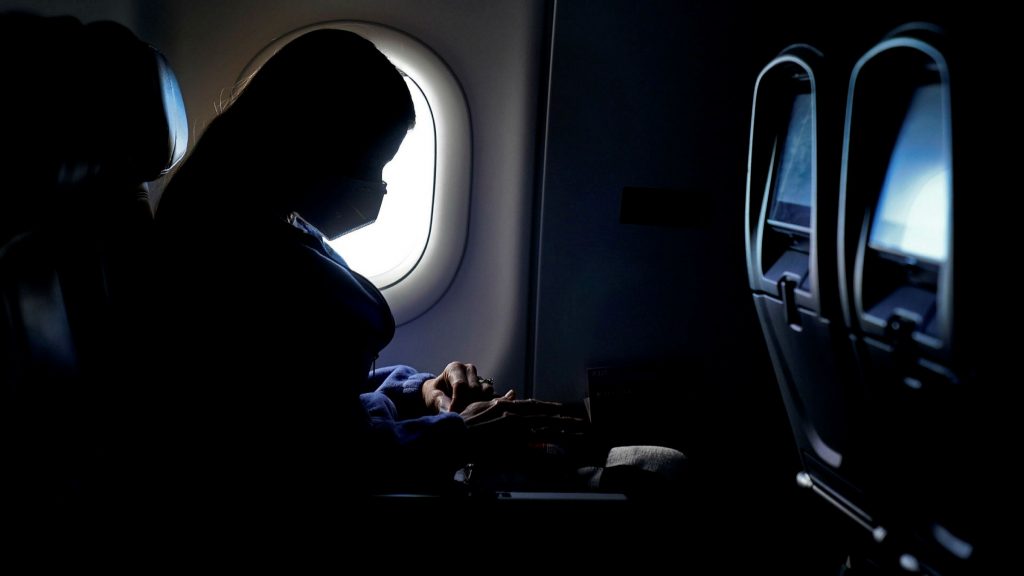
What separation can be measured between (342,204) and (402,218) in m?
0.77

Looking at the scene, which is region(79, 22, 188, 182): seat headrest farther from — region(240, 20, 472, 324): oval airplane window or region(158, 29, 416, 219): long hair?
region(240, 20, 472, 324): oval airplane window

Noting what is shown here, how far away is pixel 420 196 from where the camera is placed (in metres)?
2.10

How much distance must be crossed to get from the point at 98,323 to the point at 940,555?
3.88 ft

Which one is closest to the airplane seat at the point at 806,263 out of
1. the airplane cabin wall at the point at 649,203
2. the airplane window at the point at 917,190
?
the airplane window at the point at 917,190

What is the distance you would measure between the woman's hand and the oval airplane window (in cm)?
44

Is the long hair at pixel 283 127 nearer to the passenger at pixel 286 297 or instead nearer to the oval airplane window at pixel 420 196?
the passenger at pixel 286 297

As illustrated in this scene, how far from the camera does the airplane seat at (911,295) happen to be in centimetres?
81

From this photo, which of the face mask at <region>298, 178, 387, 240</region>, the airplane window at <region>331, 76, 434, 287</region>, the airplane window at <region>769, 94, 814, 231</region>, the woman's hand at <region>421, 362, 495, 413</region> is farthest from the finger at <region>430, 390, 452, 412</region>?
the airplane window at <region>769, 94, 814, 231</region>

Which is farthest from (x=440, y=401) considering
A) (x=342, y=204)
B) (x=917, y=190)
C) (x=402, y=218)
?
(x=917, y=190)

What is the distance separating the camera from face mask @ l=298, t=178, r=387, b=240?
132 centimetres

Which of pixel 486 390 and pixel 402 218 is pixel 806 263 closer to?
pixel 486 390

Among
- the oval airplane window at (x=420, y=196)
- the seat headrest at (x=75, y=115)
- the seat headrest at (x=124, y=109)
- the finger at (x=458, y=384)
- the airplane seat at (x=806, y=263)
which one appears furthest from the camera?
the oval airplane window at (x=420, y=196)

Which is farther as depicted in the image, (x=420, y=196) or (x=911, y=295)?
(x=420, y=196)

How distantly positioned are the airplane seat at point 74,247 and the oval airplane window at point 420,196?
89cm
